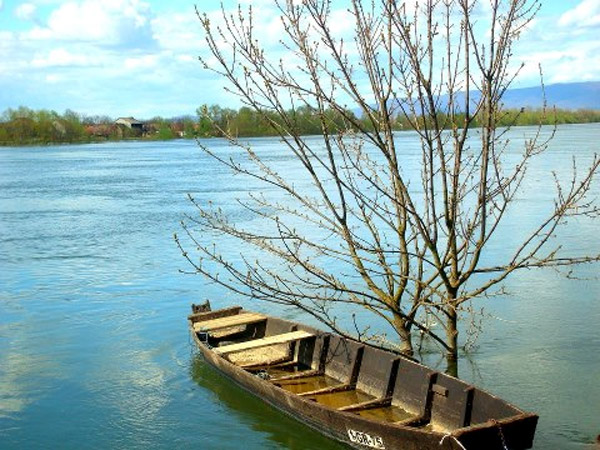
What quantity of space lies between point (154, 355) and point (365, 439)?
17.6 ft

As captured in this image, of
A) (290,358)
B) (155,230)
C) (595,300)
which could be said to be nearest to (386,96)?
(290,358)

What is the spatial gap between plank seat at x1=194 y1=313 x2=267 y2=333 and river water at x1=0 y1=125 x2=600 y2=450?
0.53 metres

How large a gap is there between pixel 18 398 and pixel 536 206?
729 inches

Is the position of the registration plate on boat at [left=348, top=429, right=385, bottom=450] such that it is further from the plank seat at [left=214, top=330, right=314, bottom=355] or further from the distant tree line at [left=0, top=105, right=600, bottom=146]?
the distant tree line at [left=0, top=105, right=600, bottom=146]

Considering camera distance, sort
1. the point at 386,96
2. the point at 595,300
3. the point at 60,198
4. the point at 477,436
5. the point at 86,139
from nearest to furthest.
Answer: the point at 477,436
the point at 386,96
the point at 595,300
the point at 60,198
the point at 86,139

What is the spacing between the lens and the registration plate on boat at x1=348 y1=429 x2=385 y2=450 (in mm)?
8211

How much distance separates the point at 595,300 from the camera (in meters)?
14.6

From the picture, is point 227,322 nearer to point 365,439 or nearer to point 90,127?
point 365,439

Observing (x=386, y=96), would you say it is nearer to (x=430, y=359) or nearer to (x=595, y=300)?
(x=430, y=359)

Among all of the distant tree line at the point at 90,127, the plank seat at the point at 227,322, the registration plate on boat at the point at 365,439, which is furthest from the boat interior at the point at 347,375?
the distant tree line at the point at 90,127

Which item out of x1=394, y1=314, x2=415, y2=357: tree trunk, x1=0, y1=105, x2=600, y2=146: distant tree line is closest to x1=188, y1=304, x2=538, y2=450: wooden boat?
x1=394, y1=314, x2=415, y2=357: tree trunk

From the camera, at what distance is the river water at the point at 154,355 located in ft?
32.7

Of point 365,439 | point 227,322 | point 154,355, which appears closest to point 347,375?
point 365,439

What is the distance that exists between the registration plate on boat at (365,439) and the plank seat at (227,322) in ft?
14.1
